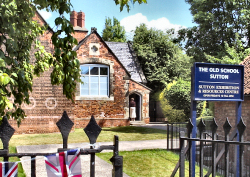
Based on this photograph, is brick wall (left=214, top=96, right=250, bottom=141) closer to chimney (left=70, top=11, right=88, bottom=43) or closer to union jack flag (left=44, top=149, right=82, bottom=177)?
union jack flag (left=44, top=149, right=82, bottom=177)

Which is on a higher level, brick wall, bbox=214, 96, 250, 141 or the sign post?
the sign post

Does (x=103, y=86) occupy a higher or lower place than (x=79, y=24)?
lower

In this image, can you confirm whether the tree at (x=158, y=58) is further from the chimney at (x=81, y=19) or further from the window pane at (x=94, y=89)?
the window pane at (x=94, y=89)

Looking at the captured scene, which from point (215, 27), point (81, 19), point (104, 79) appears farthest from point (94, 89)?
point (215, 27)

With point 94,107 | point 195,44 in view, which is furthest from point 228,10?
point 94,107

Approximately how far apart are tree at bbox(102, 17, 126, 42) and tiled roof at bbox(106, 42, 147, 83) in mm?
10913

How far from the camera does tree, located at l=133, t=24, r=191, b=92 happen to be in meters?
28.1

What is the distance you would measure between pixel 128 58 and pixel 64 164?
24108mm

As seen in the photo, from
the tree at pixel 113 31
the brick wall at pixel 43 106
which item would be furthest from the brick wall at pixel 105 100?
the tree at pixel 113 31

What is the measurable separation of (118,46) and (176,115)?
27.7 feet

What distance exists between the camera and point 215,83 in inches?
208

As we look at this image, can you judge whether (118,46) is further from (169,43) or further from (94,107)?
(94,107)

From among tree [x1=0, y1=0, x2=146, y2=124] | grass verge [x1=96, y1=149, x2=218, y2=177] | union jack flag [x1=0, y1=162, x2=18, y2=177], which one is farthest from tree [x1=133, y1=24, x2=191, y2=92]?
union jack flag [x1=0, y1=162, x2=18, y2=177]

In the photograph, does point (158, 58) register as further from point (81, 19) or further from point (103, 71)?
point (103, 71)
